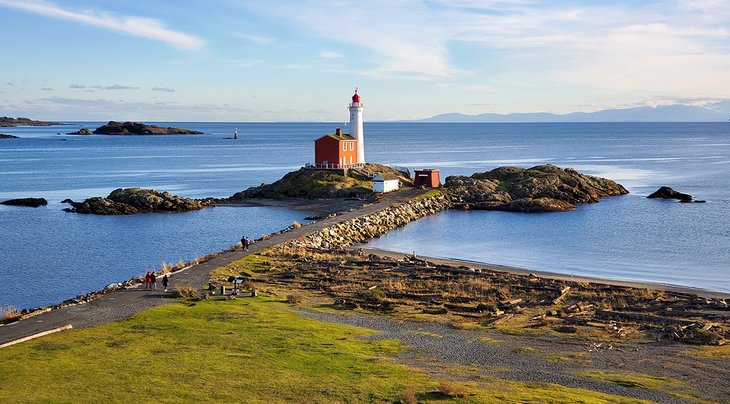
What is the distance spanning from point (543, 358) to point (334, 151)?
219 feet

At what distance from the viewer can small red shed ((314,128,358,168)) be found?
91.0m

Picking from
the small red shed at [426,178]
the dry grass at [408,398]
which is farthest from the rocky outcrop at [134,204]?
the dry grass at [408,398]

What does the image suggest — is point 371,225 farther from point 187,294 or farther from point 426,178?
point 187,294

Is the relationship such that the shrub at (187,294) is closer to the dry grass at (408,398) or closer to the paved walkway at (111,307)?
the paved walkway at (111,307)

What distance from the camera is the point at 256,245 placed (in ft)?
168

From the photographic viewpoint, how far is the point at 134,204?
270ft

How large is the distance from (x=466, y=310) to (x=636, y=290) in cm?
1193

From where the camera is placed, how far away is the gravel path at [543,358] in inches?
923

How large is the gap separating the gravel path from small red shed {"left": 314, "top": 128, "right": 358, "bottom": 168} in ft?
200

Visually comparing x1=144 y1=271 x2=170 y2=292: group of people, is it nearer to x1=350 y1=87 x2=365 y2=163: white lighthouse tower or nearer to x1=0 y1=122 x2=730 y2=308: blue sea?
x1=0 y1=122 x2=730 y2=308: blue sea

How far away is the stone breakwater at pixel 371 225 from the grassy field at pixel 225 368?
2388 centimetres

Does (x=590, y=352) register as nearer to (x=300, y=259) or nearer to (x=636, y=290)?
(x=636, y=290)

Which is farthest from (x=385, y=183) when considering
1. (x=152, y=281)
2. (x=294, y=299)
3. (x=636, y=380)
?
(x=636, y=380)

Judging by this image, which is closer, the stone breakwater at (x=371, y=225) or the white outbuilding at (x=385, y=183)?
the stone breakwater at (x=371, y=225)
